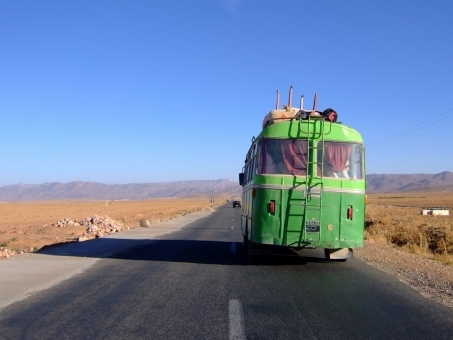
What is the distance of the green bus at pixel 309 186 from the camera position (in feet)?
38.4

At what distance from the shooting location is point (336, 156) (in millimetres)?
12023

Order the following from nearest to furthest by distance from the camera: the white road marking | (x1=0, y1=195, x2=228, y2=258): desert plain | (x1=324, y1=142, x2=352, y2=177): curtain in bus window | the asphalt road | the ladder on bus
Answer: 1. the white road marking
2. the asphalt road
3. the ladder on bus
4. (x1=324, y1=142, x2=352, y2=177): curtain in bus window
5. (x1=0, y1=195, x2=228, y2=258): desert plain

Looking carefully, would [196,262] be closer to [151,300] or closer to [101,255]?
[101,255]

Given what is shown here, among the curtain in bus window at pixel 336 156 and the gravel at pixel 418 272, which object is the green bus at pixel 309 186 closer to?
the curtain in bus window at pixel 336 156

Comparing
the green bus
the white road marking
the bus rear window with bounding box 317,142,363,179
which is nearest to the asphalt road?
the white road marking

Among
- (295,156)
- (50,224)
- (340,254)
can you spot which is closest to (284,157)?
(295,156)

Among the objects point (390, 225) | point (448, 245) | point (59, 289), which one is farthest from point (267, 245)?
point (390, 225)

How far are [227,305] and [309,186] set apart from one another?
4285 mm

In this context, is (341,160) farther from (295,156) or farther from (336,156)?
(295,156)

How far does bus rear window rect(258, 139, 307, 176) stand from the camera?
38.9 feet

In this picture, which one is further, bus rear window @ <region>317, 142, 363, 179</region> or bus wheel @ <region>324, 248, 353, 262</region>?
bus wheel @ <region>324, 248, 353, 262</region>

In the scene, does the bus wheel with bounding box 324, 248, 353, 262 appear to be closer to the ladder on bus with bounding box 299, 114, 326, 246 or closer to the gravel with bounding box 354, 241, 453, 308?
the gravel with bounding box 354, 241, 453, 308

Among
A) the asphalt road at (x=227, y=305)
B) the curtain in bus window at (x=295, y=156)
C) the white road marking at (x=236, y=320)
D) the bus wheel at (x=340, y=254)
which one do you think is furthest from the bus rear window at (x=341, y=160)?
the white road marking at (x=236, y=320)

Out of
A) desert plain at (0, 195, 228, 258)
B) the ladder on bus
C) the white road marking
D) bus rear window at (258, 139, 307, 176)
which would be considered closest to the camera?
the white road marking
